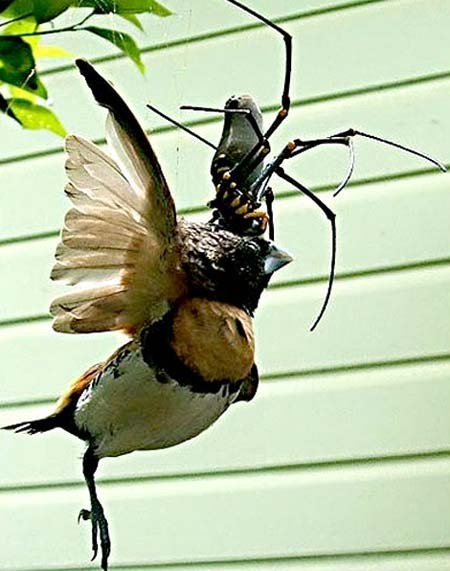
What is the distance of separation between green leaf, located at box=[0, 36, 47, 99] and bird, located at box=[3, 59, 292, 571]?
0.26 m

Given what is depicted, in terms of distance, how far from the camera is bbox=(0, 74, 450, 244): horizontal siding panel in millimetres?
1351

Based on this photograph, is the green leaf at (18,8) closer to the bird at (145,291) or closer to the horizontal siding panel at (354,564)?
the bird at (145,291)

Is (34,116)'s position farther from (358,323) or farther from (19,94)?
(358,323)

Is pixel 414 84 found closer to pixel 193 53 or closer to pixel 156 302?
pixel 193 53

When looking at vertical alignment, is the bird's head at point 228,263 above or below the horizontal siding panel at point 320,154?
above

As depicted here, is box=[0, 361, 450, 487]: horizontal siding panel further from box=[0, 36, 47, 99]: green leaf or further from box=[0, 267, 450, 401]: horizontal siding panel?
box=[0, 36, 47, 99]: green leaf

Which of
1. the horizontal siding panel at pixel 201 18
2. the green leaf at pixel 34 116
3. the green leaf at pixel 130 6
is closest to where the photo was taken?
the green leaf at pixel 130 6

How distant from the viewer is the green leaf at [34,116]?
2.64 feet

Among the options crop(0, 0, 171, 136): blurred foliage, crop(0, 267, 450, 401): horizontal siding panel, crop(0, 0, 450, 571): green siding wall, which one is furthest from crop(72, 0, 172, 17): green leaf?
crop(0, 267, 450, 401): horizontal siding panel

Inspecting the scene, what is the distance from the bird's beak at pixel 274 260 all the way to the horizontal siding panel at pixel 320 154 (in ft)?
2.58

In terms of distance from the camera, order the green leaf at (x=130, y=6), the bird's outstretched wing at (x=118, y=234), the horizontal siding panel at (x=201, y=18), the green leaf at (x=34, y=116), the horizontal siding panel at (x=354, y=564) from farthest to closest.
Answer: the horizontal siding panel at (x=201, y=18) → the horizontal siding panel at (x=354, y=564) → the green leaf at (x=34, y=116) → the green leaf at (x=130, y=6) → the bird's outstretched wing at (x=118, y=234)

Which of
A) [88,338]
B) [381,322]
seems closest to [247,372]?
[381,322]

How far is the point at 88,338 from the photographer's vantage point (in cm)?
144

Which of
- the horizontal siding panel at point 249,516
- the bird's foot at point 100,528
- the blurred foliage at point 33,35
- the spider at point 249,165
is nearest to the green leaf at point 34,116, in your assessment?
the blurred foliage at point 33,35
